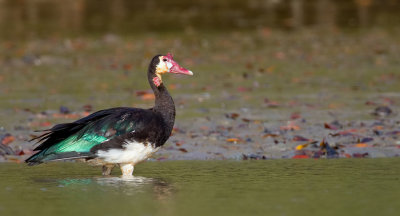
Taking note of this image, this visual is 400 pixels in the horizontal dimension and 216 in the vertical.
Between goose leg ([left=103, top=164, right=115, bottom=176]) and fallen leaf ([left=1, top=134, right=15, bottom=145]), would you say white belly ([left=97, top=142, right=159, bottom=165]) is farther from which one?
fallen leaf ([left=1, top=134, right=15, bottom=145])

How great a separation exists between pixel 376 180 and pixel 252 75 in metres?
9.40

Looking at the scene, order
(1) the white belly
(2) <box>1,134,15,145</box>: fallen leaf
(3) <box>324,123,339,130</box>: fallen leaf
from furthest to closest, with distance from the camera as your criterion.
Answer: (3) <box>324,123,339,130</box>: fallen leaf < (2) <box>1,134,15,145</box>: fallen leaf < (1) the white belly

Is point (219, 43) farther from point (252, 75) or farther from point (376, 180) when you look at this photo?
point (376, 180)

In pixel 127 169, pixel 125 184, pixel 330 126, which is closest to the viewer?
pixel 125 184

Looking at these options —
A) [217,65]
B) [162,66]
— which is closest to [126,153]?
[162,66]

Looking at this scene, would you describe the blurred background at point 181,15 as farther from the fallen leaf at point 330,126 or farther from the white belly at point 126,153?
the white belly at point 126,153

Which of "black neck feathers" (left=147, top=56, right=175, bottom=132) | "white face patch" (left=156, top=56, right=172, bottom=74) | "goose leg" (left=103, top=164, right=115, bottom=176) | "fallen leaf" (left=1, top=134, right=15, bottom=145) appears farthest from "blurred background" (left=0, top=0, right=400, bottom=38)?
"goose leg" (left=103, top=164, right=115, bottom=176)

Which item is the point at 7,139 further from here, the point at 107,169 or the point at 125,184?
the point at 125,184

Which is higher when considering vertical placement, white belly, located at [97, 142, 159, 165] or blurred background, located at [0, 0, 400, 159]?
blurred background, located at [0, 0, 400, 159]

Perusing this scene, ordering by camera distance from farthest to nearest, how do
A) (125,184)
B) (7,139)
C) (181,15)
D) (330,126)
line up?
(181,15), (330,126), (7,139), (125,184)

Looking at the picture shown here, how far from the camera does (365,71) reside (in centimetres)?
1886

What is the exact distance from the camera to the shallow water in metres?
8.11

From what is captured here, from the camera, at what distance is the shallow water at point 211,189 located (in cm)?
811

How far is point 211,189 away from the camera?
30.1ft
